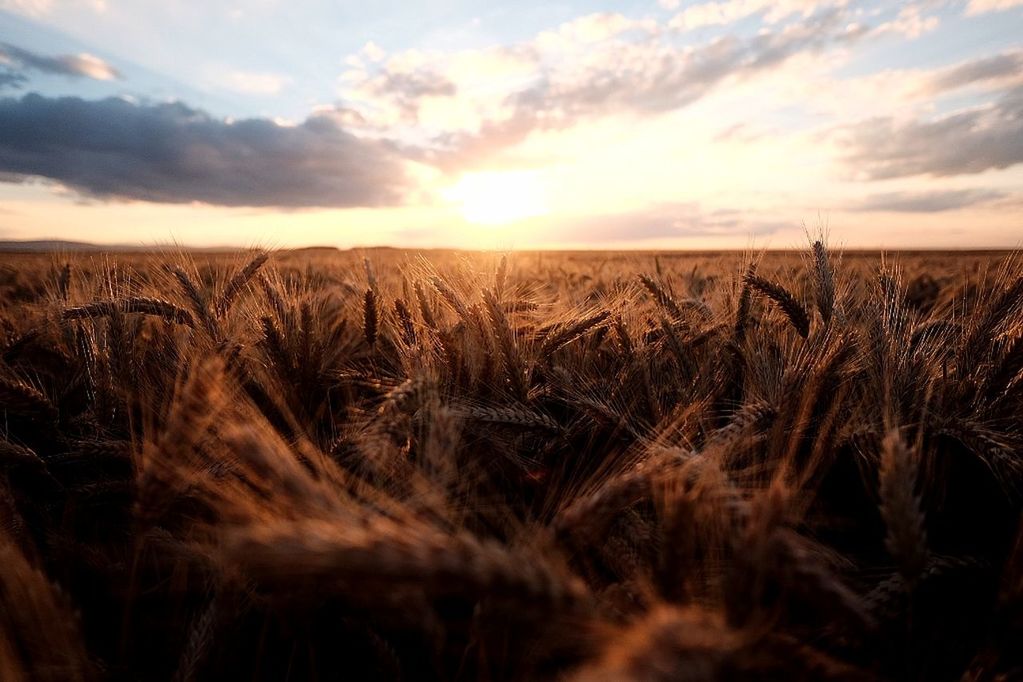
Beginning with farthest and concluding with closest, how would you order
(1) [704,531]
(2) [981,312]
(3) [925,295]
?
1. (3) [925,295]
2. (2) [981,312]
3. (1) [704,531]

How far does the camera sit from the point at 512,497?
139 cm

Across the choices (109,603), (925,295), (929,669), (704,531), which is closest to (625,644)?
(704,531)

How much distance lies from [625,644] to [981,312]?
1.90 meters

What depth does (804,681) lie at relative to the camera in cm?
74

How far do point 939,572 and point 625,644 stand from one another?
80 centimetres

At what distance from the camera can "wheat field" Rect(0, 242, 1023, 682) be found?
2.36 ft

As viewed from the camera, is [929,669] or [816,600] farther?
[929,669]

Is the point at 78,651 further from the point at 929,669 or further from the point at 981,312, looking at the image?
the point at 981,312

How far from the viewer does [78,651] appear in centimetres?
90

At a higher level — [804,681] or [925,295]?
[925,295]

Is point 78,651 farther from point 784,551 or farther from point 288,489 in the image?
point 784,551

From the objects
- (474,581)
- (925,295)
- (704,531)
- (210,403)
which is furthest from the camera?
(925,295)

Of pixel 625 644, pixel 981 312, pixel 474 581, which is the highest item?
pixel 981 312

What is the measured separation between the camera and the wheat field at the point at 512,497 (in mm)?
718
